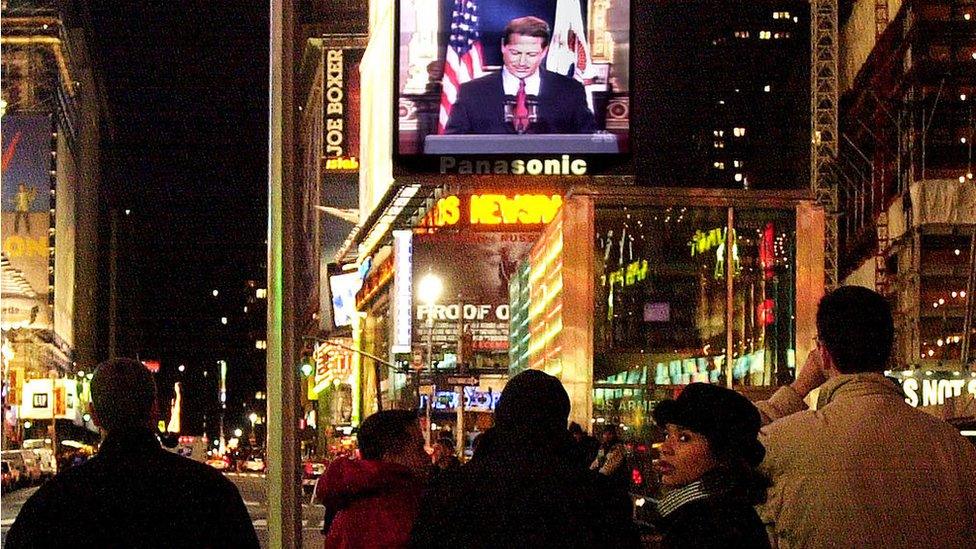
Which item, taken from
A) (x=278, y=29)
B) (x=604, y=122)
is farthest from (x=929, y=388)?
(x=278, y=29)

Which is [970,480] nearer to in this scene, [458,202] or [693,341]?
[693,341]

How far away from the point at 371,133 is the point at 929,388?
45.8m

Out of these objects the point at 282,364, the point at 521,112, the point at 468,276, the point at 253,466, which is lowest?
the point at 253,466

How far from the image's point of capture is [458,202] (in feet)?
290

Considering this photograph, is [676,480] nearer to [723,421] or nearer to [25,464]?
[723,421]

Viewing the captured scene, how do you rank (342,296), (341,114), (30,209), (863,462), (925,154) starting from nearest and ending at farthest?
(863,462) < (925,154) < (342,296) < (30,209) < (341,114)

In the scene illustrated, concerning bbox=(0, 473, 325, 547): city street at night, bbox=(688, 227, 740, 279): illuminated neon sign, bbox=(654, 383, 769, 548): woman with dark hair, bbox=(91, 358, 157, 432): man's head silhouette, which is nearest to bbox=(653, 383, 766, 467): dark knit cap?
bbox=(654, 383, 769, 548): woman with dark hair

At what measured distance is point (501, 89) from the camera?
18453 mm

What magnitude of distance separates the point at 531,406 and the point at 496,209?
271 ft

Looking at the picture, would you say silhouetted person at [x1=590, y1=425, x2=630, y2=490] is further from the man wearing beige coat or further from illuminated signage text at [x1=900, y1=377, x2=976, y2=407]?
illuminated signage text at [x1=900, y1=377, x2=976, y2=407]

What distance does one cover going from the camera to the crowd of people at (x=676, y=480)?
177 inches

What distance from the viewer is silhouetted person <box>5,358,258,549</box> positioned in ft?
15.2

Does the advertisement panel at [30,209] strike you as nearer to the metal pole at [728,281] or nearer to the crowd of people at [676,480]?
the metal pole at [728,281]

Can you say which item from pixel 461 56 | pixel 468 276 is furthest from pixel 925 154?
pixel 461 56
